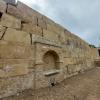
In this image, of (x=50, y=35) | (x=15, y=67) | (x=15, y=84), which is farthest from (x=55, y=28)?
(x=15, y=84)

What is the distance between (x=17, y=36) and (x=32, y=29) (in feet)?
2.04

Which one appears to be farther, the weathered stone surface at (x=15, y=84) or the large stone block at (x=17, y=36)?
the large stone block at (x=17, y=36)

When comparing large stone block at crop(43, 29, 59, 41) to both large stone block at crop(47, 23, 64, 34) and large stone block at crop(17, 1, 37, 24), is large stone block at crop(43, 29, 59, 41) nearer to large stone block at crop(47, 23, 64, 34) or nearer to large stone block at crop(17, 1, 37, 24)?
large stone block at crop(47, 23, 64, 34)

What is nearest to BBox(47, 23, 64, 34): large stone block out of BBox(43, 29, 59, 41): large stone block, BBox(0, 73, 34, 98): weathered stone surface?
BBox(43, 29, 59, 41): large stone block

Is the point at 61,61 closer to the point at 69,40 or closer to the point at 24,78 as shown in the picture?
the point at 69,40

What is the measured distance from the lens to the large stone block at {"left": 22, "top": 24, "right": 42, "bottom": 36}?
303 cm

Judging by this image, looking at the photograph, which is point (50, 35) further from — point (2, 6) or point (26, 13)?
point (2, 6)

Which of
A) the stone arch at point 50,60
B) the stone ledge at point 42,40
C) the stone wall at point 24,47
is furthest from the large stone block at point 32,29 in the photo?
the stone arch at point 50,60

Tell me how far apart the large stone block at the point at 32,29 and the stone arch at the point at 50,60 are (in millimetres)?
806

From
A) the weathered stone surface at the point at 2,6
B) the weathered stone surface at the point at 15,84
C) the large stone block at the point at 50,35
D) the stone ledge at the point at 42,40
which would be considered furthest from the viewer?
the large stone block at the point at 50,35

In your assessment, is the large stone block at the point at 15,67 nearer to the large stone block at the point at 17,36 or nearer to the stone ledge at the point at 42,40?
the large stone block at the point at 17,36

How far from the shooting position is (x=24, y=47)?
114 inches

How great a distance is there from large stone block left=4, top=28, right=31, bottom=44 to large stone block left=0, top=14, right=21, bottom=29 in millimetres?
124

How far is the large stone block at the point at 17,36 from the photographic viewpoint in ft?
8.44
